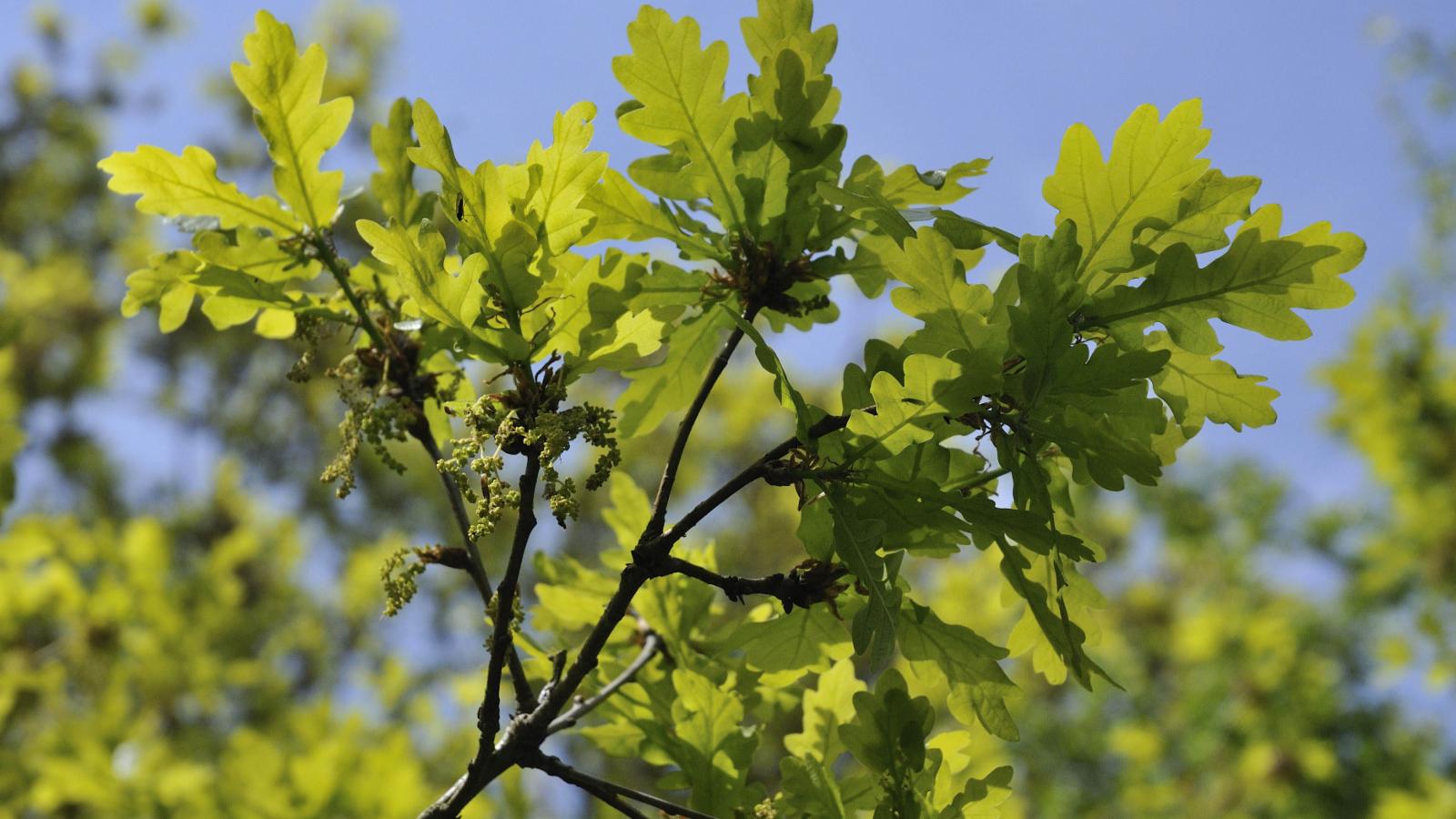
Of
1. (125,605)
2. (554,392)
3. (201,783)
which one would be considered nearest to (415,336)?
(554,392)

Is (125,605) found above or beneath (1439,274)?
beneath

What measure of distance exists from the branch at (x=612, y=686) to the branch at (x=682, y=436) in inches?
10.6

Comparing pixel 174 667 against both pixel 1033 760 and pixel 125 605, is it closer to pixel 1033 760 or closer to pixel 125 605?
pixel 125 605

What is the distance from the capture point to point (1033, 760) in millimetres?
8742

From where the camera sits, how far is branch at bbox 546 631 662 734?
125cm

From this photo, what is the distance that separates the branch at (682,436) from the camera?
3.62 ft

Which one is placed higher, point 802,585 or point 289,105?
point 289,105

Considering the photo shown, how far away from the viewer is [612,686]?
1392 millimetres

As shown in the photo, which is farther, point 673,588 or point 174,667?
point 174,667

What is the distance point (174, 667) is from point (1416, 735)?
8.12m

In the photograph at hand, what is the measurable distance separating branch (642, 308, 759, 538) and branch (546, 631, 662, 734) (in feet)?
0.89

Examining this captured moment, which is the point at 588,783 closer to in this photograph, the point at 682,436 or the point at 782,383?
the point at 682,436

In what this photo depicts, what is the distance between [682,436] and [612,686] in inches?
16.6

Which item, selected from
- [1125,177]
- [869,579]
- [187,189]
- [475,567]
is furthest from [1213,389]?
[187,189]
